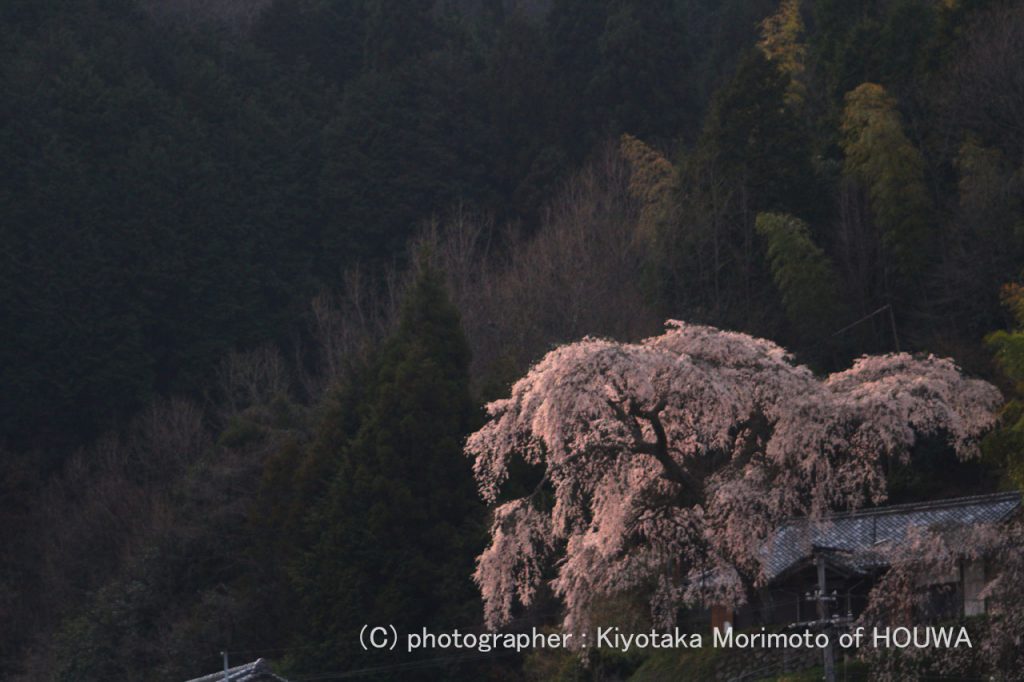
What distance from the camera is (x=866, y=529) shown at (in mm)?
21188

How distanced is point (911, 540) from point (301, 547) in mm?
14139

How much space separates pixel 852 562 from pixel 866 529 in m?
1.92

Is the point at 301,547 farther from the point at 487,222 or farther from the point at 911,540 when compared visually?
the point at 487,222

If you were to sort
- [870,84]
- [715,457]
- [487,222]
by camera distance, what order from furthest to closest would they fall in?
[487,222], [870,84], [715,457]

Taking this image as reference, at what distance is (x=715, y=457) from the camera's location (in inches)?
749

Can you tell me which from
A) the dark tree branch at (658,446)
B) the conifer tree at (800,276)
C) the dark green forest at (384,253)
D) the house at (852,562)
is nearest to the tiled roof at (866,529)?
the house at (852,562)

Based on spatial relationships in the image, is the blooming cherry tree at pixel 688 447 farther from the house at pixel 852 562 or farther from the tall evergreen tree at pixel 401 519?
the tall evergreen tree at pixel 401 519

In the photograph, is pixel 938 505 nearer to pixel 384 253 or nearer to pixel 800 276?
pixel 800 276

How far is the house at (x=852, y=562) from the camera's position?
1855 centimetres

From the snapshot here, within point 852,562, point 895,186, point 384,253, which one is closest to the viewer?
point 852,562

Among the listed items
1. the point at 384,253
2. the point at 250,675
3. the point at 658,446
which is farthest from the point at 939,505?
the point at 384,253

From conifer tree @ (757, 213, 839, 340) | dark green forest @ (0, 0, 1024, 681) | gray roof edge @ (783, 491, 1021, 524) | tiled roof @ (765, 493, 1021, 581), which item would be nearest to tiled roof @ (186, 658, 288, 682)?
dark green forest @ (0, 0, 1024, 681)

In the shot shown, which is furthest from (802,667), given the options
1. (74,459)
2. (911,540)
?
(74,459)

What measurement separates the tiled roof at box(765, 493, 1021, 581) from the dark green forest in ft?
4.90
